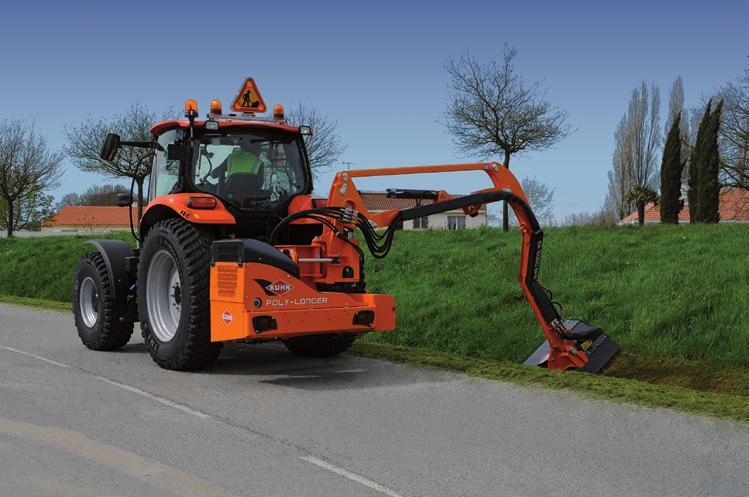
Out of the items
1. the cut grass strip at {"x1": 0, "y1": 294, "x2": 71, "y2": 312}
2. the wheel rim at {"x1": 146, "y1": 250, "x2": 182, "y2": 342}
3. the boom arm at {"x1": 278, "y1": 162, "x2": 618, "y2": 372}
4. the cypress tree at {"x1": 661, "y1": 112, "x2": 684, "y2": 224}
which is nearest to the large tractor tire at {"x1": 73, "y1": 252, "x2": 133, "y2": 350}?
the wheel rim at {"x1": 146, "y1": 250, "x2": 182, "y2": 342}

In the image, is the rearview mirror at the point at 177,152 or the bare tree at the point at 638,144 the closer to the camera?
the rearview mirror at the point at 177,152

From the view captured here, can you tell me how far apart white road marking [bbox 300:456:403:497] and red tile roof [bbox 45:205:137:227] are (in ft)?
237

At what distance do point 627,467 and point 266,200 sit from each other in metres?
5.13

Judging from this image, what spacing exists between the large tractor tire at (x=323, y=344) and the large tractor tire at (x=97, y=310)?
86.6 inches

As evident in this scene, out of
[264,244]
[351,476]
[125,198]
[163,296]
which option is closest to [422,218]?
[264,244]

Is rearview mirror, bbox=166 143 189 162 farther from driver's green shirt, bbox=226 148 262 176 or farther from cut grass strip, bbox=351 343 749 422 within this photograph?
cut grass strip, bbox=351 343 749 422

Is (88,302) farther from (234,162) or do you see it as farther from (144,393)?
(144,393)

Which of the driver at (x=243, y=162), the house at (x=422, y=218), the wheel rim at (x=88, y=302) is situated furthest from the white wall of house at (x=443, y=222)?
the wheel rim at (x=88, y=302)

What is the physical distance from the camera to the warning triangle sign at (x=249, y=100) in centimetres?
930

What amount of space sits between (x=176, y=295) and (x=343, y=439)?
356 centimetres

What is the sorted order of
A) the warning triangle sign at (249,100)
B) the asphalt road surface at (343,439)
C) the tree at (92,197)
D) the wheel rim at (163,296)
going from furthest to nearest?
1. the tree at (92,197)
2. the warning triangle sign at (249,100)
3. the wheel rim at (163,296)
4. the asphalt road surface at (343,439)

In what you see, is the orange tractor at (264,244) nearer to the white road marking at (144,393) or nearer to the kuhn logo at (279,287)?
the kuhn logo at (279,287)

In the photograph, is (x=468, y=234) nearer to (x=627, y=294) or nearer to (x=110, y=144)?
(x=627, y=294)

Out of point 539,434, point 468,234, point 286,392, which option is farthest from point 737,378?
point 468,234
